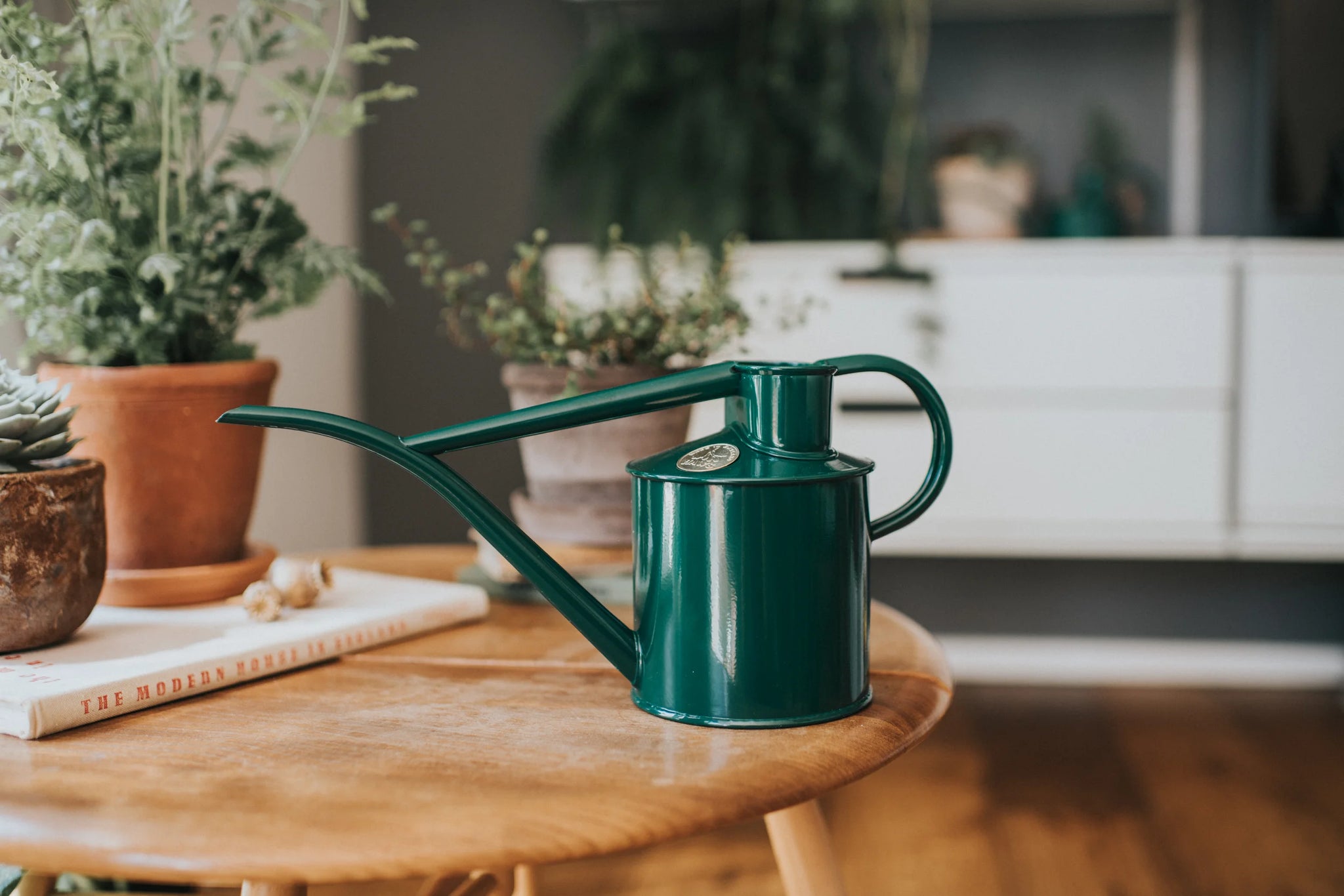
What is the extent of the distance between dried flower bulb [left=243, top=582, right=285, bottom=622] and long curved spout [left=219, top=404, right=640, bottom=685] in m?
0.18

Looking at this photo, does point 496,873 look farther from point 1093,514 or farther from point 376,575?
point 1093,514

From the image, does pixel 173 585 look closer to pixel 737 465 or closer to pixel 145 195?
pixel 145 195

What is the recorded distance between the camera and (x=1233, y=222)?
241 centimetres

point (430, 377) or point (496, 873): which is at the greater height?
point (430, 377)

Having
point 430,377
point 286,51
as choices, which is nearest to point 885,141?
point 430,377

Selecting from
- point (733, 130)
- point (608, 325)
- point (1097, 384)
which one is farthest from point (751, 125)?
point (608, 325)

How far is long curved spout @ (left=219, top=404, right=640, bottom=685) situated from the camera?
535 mm

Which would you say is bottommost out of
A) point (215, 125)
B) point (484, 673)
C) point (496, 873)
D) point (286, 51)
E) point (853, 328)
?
point (496, 873)

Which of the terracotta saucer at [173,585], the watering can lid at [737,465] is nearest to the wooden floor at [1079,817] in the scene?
the terracotta saucer at [173,585]

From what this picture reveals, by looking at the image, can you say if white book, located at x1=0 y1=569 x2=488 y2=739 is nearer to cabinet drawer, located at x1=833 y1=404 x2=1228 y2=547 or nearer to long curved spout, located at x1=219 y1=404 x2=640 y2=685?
long curved spout, located at x1=219 y1=404 x2=640 y2=685

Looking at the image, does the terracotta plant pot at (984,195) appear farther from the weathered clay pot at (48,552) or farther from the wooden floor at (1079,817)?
the weathered clay pot at (48,552)

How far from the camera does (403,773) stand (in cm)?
48

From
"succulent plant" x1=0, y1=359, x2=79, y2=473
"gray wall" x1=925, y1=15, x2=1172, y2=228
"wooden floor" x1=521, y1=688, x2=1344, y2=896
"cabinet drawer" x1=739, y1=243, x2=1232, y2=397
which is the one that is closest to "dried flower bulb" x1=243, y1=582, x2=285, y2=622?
"succulent plant" x1=0, y1=359, x2=79, y2=473

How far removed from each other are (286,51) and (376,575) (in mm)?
398
